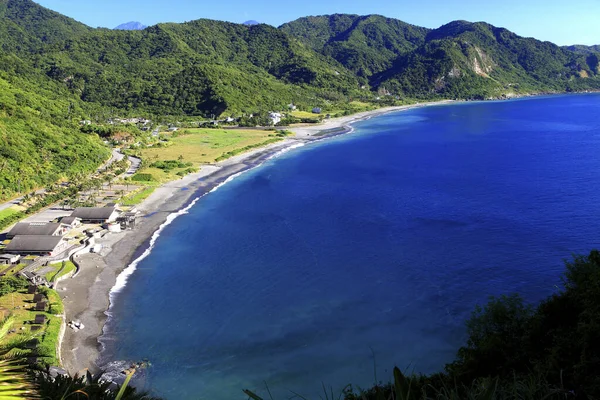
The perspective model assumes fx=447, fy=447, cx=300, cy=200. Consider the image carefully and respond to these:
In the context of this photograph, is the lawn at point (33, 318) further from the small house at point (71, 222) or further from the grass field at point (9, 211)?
the grass field at point (9, 211)

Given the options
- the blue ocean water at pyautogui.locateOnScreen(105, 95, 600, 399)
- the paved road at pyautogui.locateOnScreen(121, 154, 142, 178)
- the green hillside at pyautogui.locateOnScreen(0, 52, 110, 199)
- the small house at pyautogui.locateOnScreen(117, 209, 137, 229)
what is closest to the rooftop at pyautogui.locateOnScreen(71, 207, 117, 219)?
the small house at pyautogui.locateOnScreen(117, 209, 137, 229)

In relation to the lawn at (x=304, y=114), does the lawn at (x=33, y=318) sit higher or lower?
lower

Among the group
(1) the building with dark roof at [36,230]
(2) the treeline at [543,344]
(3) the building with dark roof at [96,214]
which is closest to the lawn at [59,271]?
(1) the building with dark roof at [36,230]

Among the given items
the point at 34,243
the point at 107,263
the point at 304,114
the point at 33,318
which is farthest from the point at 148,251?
the point at 304,114

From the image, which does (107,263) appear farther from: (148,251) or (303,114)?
(303,114)

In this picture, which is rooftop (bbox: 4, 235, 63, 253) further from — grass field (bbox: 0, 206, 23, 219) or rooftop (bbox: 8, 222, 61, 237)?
grass field (bbox: 0, 206, 23, 219)

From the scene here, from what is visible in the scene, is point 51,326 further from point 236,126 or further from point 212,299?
point 236,126

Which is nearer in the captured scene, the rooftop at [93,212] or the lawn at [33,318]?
the lawn at [33,318]
